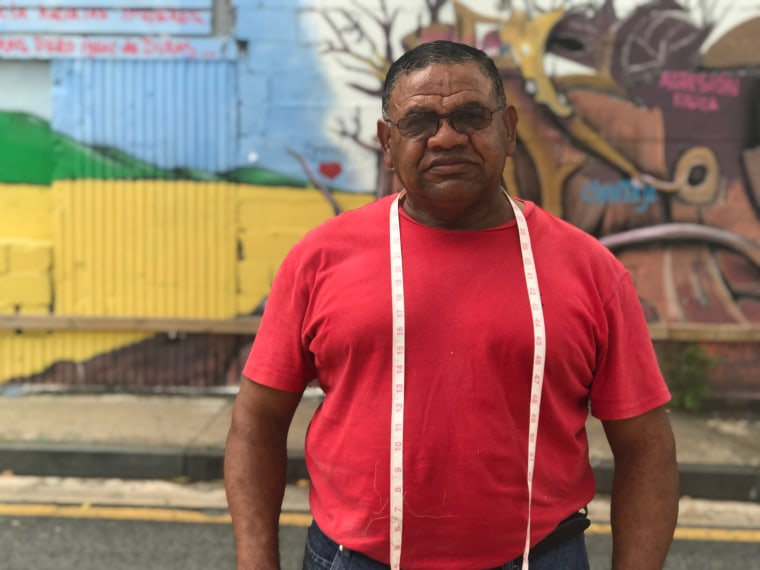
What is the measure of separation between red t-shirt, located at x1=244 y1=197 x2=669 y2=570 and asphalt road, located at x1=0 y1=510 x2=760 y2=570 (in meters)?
2.93

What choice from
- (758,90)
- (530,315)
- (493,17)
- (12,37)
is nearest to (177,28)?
(12,37)

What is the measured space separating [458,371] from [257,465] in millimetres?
499

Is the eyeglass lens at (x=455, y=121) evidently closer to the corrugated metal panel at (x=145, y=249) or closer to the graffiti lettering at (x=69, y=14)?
the corrugated metal panel at (x=145, y=249)

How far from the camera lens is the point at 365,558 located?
1.65 metres

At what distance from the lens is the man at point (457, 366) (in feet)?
5.16

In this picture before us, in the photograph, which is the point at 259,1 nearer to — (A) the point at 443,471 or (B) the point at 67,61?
(B) the point at 67,61

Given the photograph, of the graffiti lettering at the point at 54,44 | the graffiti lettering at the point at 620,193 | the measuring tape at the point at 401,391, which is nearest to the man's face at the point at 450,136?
the measuring tape at the point at 401,391

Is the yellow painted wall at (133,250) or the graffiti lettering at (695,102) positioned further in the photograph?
the yellow painted wall at (133,250)

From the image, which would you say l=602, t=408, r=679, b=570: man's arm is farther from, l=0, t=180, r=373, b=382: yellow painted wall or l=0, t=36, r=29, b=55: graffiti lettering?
l=0, t=36, r=29, b=55: graffiti lettering

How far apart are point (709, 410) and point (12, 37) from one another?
6.05 meters

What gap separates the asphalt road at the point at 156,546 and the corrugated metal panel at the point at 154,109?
3.00 meters

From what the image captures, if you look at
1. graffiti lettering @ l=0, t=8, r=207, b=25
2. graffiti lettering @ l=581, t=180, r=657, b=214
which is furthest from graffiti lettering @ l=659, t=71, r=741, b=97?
graffiti lettering @ l=0, t=8, r=207, b=25

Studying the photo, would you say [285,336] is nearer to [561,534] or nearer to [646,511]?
[561,534]

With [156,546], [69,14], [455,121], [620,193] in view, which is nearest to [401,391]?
[455,121]
